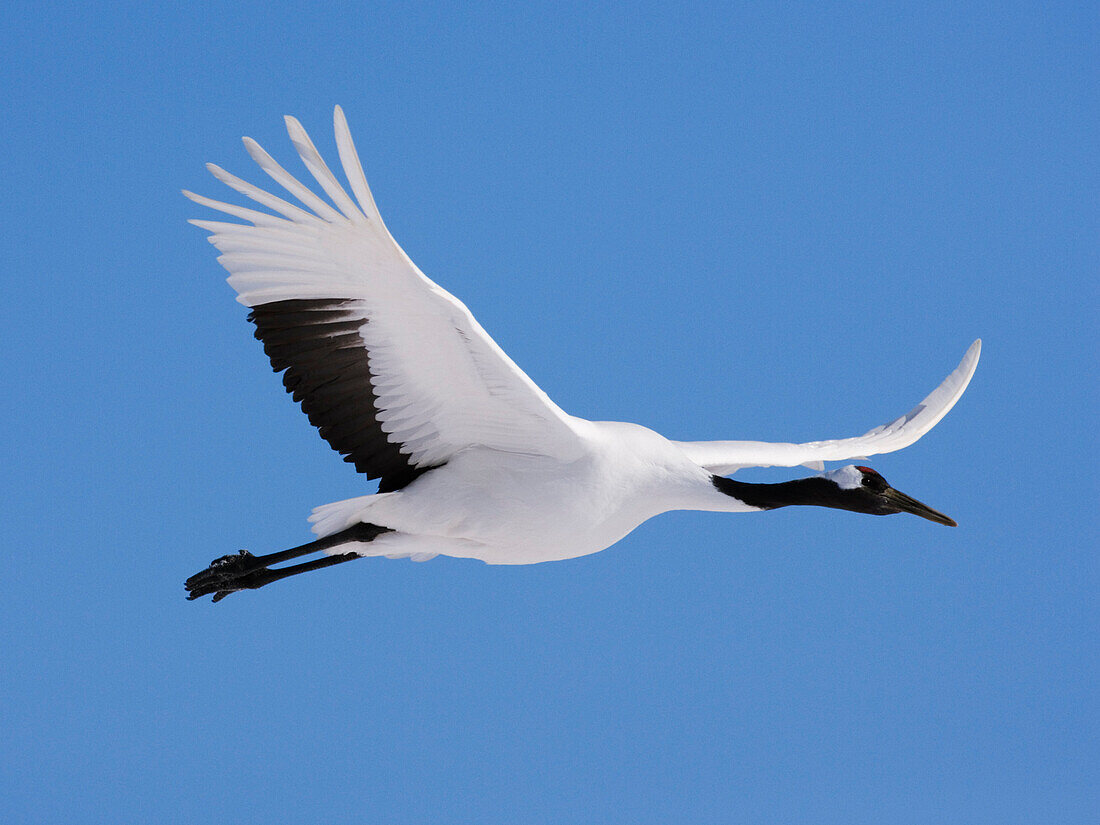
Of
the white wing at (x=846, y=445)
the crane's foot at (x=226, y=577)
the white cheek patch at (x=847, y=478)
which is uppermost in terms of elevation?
the white wing at (x=846, y=445)

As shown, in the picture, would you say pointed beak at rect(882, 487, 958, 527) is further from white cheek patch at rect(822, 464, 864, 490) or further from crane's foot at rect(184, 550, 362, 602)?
crane's foot at rect(184, 550, 362, 602)

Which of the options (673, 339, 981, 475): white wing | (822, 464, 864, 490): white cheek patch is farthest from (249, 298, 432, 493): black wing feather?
(822, 464, 864, 490): white cheek patch

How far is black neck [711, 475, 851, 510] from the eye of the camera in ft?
13.5

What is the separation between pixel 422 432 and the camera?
3.97 m

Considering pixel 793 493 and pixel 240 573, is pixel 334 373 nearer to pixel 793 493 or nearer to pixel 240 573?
pixel 240 573

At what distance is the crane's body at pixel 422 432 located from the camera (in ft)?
11.2

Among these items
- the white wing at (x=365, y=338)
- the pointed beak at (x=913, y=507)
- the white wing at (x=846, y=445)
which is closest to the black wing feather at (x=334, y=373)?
the white wing at (x=365, y=338)

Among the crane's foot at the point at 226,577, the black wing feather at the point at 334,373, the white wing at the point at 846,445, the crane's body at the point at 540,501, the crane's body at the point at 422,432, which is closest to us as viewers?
the crane's body at the point at 422,432

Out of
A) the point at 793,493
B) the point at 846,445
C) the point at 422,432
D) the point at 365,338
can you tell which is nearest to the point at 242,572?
the point at 422,432

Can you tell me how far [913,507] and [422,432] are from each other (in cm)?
181

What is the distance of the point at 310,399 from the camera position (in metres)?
3.85

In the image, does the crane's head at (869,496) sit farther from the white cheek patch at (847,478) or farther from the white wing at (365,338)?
the white wing at (365,338)

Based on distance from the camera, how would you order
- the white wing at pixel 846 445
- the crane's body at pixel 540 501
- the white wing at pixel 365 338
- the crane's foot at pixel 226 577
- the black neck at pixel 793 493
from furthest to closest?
the white wing at pixel 846 445
the crane's foot at pixel 226 577
the black neck at pixel 793 493
the crane's body at pixel 540 501
the white wing at pixel 365 338

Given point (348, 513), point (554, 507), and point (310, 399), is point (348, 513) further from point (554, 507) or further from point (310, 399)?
point (554, 507)
